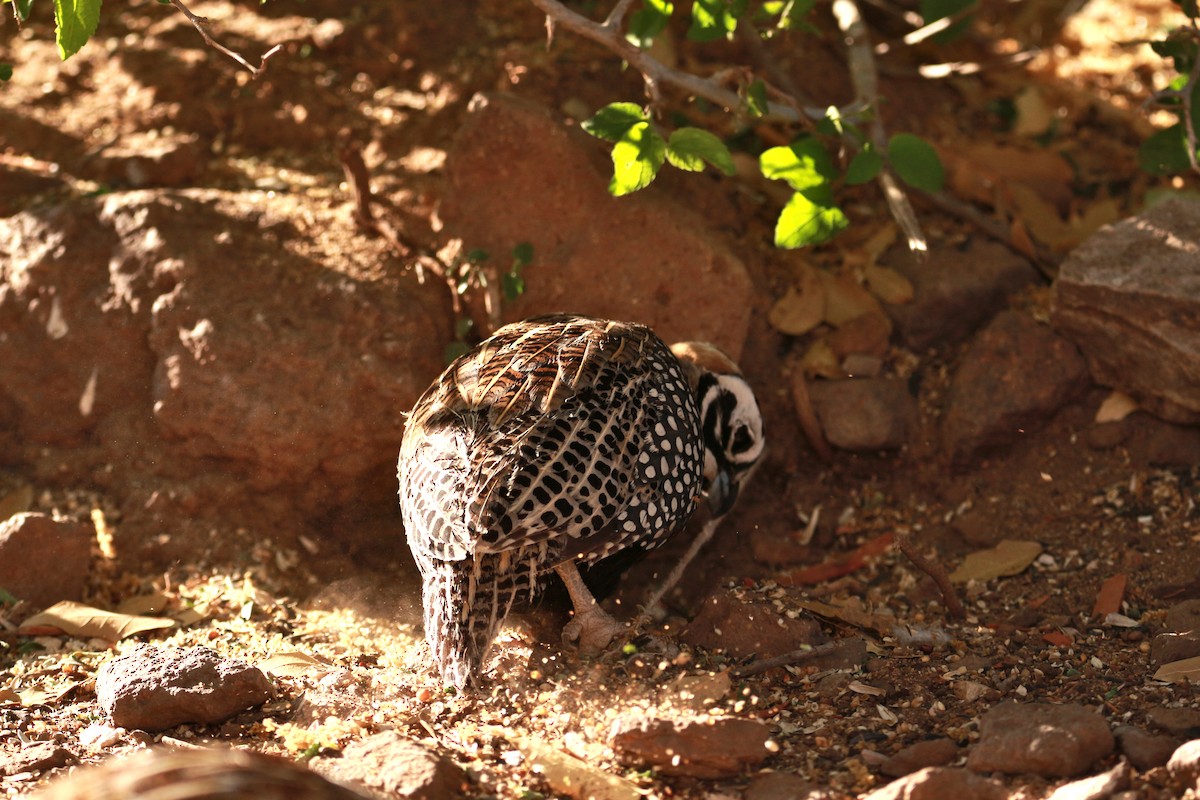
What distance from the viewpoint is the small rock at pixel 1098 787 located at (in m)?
2.87

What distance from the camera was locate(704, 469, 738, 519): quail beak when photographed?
14.9ft

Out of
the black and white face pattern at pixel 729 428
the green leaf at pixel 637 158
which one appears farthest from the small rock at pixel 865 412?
the green leaf at pixel 637 158

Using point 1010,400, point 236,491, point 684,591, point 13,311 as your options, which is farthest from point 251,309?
point 1010,400

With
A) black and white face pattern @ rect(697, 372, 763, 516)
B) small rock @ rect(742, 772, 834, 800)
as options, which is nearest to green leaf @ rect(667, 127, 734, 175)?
black and white face pattern @ rect(697, 372, 763, 516)

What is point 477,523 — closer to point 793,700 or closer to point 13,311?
point 793,700

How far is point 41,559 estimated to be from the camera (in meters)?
4.27

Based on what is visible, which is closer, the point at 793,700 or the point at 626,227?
the point at 793,700

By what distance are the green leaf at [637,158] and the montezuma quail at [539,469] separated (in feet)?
1.70

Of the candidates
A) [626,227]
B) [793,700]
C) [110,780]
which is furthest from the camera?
[626,227]

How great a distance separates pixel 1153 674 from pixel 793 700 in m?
1.09

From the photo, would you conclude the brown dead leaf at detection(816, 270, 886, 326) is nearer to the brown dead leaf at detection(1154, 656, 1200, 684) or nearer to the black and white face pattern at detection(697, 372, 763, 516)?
the black and white face pattern at detection(697, 372, 763, 516)

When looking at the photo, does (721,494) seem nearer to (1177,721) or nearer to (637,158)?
(637,158)

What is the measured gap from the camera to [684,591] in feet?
15.3

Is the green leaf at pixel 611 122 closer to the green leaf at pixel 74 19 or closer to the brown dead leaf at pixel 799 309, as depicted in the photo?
the brown dead leaf at pixel 799 309
